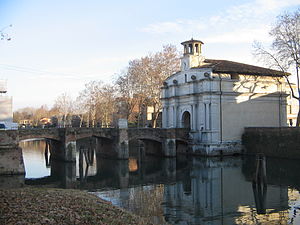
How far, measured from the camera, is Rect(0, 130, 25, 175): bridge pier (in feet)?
90.6

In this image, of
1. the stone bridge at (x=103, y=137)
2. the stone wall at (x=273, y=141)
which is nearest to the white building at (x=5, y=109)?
the stone bridge at (x=103, y=137)

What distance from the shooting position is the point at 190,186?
2327 cm

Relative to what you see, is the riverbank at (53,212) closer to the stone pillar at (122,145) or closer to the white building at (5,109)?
the stone pillar at (122,145)

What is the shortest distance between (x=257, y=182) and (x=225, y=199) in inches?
155

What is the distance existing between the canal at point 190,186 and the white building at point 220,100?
3.76m

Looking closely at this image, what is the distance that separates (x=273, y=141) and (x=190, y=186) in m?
17.3

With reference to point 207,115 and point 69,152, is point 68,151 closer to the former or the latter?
point 69,152

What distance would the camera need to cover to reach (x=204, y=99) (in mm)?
39250

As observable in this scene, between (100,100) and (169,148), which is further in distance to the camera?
(100,100)

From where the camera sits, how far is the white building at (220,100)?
39.1 metres

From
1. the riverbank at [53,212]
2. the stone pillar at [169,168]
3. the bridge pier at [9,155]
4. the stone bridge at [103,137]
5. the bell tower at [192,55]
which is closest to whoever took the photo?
the riverbank at [53,212]

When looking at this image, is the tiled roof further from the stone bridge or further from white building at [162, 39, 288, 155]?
the stone bridge

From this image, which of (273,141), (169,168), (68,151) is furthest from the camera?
(273,141)

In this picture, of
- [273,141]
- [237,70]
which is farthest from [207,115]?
[273,141]
